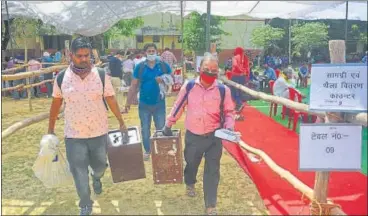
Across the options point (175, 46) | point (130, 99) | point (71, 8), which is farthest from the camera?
point (175, 46)

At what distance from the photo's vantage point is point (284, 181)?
4668 millimetres

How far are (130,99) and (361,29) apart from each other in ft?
101

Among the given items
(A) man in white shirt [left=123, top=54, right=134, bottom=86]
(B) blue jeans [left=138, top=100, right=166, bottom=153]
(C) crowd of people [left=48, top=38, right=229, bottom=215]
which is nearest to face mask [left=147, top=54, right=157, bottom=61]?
(B) blue jeans [left=138, top=100, right=166, bottom=153]

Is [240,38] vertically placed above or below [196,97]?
above

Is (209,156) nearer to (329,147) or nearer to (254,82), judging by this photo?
(329,147)

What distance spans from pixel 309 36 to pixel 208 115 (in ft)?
93.1

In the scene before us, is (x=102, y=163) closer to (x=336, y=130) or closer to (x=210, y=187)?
(x=210, y=187)

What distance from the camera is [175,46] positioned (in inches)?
1367

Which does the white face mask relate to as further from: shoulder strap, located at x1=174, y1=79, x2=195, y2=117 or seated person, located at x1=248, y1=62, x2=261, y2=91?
seated person, located at x1=248, y1=62, x2=261, y2=91

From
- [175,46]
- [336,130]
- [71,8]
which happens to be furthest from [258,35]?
[336,130]

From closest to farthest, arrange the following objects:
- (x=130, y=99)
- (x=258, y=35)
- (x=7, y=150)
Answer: (x=130, y=99)
(x=7, y=150)
(x=258, y=35)

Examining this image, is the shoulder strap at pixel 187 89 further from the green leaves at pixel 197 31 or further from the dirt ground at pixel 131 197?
the green leaves at pixel 197 31

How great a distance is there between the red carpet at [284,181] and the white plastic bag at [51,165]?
1.98 meters

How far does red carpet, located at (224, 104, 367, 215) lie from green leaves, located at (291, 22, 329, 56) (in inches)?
957
